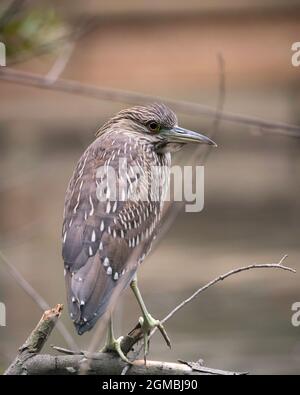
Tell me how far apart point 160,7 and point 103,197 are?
128cm

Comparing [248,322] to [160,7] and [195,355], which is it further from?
[160,7]

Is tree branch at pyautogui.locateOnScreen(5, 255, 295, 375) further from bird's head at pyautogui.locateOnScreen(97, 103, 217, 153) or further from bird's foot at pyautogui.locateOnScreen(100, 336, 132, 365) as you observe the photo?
bird's head at pyautogui.locateOnScreen(97, 103, 217, 153)

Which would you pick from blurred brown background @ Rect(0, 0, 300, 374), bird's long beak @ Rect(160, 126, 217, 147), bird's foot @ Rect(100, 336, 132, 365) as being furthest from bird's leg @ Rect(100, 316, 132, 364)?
blurred brown background @ Rect(0, 0, 300, 374)

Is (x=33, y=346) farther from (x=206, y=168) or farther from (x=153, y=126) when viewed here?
(x=206, y=168)

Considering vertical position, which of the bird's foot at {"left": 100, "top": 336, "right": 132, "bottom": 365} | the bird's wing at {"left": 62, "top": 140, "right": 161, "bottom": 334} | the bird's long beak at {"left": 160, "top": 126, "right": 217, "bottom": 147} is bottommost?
the bird's foot at {"left": 100, "top": 336, "right": 132, "bottom": 365}

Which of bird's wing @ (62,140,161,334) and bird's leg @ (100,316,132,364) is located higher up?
bird's wing @ (62,140,161,334)

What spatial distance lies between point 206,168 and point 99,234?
3.97 feet

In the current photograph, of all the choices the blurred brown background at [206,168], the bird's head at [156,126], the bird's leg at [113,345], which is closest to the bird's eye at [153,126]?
the bird's head at [156,126]

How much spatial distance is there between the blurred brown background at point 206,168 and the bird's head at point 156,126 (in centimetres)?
87

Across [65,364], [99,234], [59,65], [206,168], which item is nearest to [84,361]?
[65,364]

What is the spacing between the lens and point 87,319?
1.36 metres

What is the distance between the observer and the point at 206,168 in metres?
2.65

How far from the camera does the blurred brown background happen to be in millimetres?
2613

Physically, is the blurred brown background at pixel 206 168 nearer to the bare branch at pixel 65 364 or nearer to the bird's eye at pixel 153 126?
the bird's eye at pixel 153 126
